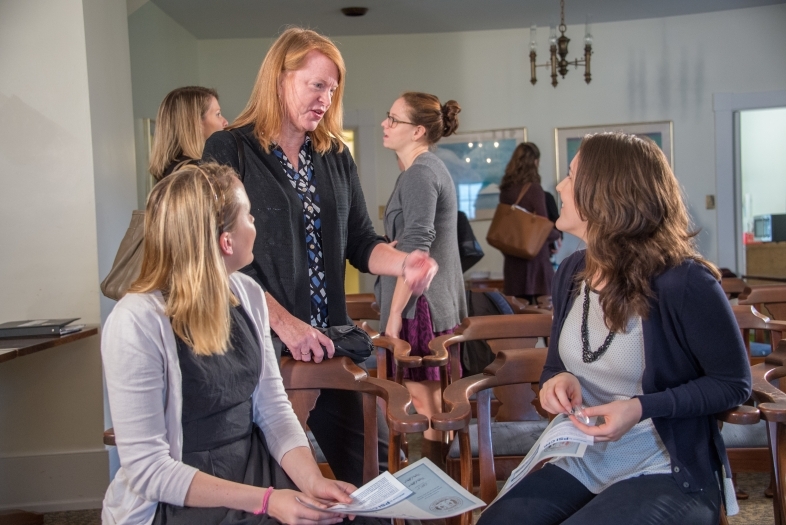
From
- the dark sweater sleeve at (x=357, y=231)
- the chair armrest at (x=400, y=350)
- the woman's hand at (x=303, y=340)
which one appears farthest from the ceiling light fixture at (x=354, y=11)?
the woman's hand at (x=303, y=340)

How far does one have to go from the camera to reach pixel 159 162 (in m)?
2.91

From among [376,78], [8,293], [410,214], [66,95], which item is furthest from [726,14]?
[8,293]

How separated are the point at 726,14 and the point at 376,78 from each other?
341 cm

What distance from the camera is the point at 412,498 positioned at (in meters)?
1.33

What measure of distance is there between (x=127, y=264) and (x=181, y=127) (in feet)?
1.85

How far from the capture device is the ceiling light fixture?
648 centimetres

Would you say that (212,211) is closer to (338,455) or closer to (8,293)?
(338,455)

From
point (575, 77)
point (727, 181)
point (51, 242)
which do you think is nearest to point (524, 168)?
point (575, 77)

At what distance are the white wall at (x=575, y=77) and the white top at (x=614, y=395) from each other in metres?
5.86

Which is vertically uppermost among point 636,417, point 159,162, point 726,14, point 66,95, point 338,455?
point 726,14

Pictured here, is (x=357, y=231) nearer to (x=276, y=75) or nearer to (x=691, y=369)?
(x=276, y=75)

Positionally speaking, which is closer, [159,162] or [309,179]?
[309,179]

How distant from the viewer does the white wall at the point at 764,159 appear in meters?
10.6

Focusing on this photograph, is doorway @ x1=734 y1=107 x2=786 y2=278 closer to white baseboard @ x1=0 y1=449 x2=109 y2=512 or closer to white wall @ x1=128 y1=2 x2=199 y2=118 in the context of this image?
white wall @ x1=128 y1=2 x2=199 y2=118
